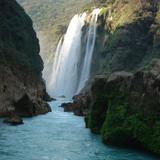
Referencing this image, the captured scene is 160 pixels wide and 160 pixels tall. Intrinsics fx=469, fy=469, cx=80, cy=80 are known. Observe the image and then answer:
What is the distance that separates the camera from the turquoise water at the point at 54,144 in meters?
39.2

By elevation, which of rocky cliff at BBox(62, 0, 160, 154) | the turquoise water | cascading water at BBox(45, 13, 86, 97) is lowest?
cascading water at BBox(45, 13, 86, 97)

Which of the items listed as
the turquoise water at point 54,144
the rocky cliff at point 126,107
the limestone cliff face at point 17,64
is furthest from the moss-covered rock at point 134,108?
the limestone cliff face at point 17,64

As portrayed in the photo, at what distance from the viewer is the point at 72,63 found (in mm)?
150500

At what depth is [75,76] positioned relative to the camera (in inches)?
5768

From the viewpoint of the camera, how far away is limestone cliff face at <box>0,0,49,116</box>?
72375 mm

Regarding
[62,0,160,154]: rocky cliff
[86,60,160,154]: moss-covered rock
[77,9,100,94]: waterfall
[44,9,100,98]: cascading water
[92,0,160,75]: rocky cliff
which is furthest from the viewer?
[44,9,100,98]: cascading water

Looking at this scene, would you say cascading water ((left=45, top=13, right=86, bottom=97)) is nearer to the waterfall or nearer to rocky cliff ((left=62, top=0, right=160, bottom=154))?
the waterfall

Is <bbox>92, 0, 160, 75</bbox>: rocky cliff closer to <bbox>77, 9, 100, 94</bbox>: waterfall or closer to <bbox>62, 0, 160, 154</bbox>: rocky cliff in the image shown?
<bbox>77, 9, 100, 94</bbox>: waterfall

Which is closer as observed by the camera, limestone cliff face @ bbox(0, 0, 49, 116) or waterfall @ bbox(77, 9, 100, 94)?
limestone cliff face @ bbox(0, 0, 49, 116)

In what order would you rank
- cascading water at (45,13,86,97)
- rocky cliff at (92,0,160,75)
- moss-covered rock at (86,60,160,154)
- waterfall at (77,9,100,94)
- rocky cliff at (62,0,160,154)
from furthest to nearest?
cascading water at (45,13,86,97) < waterfall at (77,9,100,94) < rocky cliff at (92,0,160,75) < rocky cliff at (62,0,160,154) < moss-covered rock at (86,60,160,154)

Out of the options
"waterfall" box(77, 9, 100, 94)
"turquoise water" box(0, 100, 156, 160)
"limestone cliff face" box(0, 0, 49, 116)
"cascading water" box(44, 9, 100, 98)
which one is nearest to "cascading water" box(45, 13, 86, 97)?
"cascading water" box(44, 9, 100, 98)

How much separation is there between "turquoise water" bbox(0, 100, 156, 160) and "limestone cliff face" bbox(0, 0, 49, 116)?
12177 millimetres

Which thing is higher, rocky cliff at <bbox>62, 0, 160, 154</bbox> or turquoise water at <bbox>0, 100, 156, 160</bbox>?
rocky cliff at <bbox>62, 0, 160, 154</bbox>

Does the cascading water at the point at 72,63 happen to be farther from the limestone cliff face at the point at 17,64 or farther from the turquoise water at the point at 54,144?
the turquoise water at the point at 54,144
